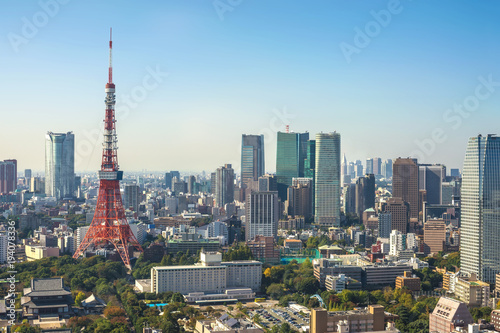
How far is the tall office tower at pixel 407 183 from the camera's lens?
3541 cm

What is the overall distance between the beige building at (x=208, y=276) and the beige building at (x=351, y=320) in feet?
24.0

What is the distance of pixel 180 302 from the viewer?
15898 mm

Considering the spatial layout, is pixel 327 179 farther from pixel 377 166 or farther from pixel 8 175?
pixel 377 166

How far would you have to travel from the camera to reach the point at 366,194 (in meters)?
38.7

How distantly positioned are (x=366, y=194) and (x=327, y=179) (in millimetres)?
3672

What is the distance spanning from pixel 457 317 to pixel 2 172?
115 ft

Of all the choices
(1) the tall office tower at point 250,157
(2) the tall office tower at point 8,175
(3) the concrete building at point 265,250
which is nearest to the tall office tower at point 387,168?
(1) the tall office tower at point 250,157

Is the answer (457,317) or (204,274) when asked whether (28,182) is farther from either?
(457,317)

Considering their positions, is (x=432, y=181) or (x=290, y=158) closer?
(x=432, y=181)

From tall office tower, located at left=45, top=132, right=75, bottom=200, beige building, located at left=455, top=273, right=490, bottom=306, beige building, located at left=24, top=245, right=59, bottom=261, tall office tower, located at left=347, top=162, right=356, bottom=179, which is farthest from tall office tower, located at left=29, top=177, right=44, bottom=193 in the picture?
beige building, located at left=455, top=273, right=490, bottom=306

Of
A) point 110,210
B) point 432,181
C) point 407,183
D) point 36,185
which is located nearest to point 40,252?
point 110,210

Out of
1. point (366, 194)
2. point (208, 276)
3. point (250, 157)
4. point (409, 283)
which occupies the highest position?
point (250, 157)

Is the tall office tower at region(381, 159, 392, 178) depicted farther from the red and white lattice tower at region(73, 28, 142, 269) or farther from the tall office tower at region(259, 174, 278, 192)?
the red and white lattice tower at region(73, 28, 142, 269)

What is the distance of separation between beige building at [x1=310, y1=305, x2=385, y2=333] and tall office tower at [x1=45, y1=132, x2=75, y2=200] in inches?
1446
